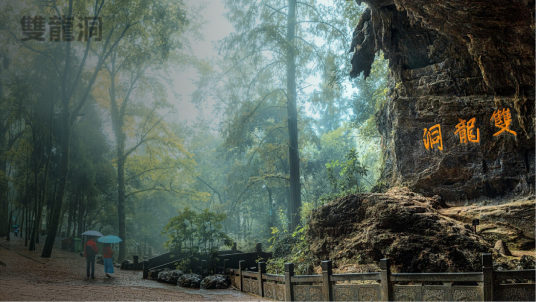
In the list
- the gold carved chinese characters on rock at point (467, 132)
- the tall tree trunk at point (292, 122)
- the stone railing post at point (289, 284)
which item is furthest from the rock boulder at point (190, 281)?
the gold carved chinese characters on rock at point (467, 132)

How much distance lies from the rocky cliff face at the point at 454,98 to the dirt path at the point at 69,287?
17.7ft

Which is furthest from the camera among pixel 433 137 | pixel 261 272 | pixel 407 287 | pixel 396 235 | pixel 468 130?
pixel 433 137

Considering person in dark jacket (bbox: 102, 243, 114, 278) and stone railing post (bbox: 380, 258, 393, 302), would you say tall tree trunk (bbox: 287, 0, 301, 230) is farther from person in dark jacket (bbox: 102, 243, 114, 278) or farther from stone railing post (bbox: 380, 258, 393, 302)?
stone railing post (bbox: 380, 258, 393, 302)

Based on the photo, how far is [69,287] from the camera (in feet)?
25.5

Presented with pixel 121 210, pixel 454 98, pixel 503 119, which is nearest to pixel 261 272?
pixel 454 98

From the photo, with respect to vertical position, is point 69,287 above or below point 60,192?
below

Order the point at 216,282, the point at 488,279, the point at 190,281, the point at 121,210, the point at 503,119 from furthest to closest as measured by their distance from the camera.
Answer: the point at 121,210
the point at 190,281
the point at 216,282
the point at 503,119
the point at 488,279

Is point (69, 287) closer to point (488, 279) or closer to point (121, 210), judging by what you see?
point (488, 279)

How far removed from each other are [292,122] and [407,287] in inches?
440

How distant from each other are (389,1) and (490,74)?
8.95 feet

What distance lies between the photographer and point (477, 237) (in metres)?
6.18

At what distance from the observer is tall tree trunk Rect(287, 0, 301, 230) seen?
49.3 feet

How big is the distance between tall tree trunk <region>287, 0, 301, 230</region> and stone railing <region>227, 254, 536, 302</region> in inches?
304

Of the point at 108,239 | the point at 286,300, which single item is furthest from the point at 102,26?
the point at 286,300
